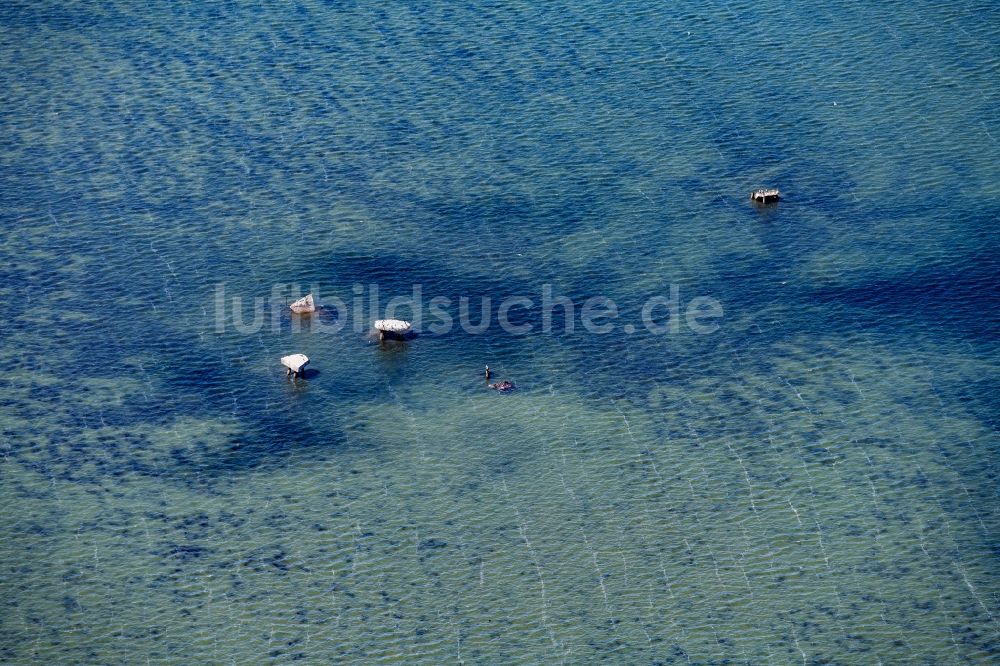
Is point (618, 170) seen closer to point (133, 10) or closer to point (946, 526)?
point (946, 526)

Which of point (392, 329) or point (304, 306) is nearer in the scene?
point (392, 329)

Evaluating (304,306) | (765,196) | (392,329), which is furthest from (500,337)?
(765,196)

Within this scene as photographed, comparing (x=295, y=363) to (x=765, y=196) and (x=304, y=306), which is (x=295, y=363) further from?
(x=765, y=196)

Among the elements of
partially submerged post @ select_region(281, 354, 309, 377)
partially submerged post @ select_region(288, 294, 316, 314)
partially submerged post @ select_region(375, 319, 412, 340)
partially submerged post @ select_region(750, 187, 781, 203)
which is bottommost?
partially submerged post @ select_region(281, 354, 309, 377)

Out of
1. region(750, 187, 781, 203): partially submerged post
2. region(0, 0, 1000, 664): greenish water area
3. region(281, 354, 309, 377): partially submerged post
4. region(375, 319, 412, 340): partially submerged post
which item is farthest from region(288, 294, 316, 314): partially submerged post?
region(750, 187, 781, 203): partially submerged post

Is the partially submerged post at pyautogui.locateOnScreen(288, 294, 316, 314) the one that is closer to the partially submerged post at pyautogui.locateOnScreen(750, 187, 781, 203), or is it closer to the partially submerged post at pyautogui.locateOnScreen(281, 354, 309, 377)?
the partially submerged post at pyautogui.locateOnScreen(281, 354, 309, 377)
